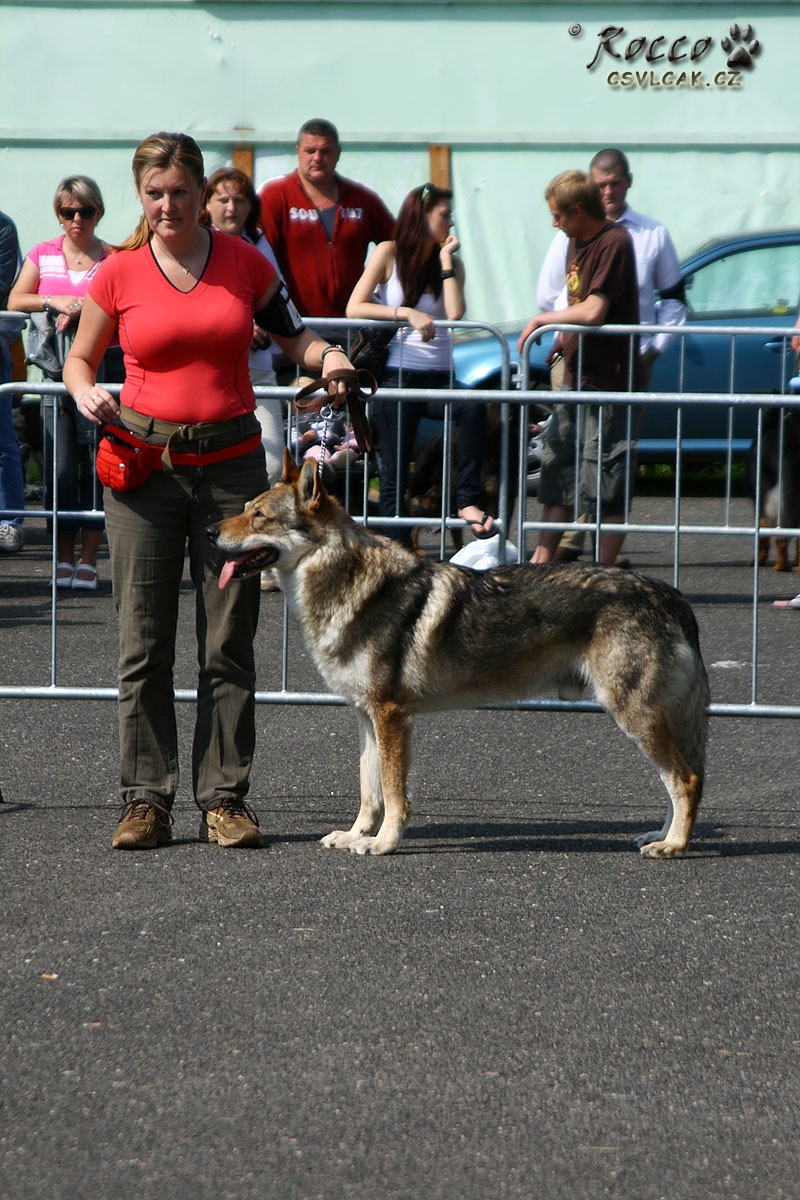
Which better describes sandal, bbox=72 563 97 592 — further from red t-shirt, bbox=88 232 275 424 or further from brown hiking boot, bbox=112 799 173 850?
red t-shirt, bbox=88 232 275 424

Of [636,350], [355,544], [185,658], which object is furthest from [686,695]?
[636,350]

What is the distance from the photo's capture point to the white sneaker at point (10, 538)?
1019cm

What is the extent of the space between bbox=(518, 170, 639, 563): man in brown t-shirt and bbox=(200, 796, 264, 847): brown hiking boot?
129 inches

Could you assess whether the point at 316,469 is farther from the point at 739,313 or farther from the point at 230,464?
the point at 739,313

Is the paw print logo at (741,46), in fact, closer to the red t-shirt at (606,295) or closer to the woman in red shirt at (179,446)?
the red t-shirt at (606,295)

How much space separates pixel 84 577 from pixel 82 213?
2122mm

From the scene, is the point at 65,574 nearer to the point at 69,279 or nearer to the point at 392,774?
the point at 69,279

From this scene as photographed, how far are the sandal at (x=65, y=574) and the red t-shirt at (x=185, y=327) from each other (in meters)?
4.60

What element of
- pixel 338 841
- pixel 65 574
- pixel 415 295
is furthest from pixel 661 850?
pixel 65 574

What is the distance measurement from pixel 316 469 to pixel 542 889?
57.5 inches

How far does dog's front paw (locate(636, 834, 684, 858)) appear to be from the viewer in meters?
5.04

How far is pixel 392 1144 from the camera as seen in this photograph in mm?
3113

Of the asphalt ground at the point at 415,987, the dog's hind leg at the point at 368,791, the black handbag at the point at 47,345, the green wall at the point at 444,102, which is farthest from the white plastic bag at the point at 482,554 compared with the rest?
the green wall at the point at 444,102

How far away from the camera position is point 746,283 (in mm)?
12609
